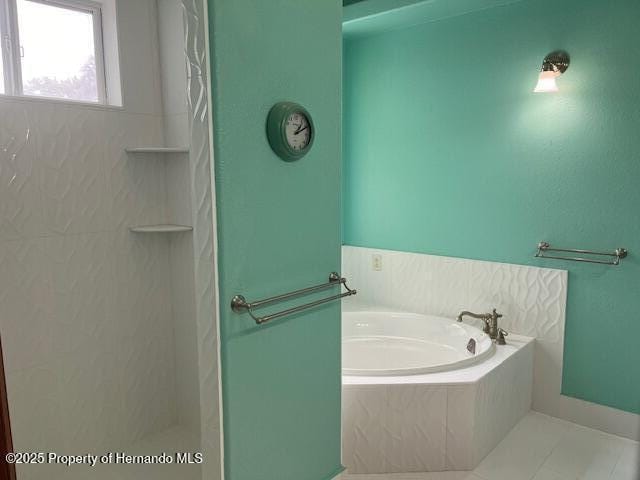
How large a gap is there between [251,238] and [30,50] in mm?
1481

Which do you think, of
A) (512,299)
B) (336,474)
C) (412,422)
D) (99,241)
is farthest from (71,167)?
(512,299)

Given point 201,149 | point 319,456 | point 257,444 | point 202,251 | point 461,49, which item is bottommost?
point 319,456

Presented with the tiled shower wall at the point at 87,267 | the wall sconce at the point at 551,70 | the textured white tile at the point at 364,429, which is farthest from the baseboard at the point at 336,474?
the wall sconce at the point at 551,70

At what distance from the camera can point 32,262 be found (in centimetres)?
218

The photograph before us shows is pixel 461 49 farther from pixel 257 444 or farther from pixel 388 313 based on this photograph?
pixel 257 444

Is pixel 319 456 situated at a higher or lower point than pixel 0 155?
lower

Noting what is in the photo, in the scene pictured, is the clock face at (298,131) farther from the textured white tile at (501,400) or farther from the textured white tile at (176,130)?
the textured white tile at (501,400)

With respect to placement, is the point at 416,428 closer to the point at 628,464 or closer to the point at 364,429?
the point at 364,429

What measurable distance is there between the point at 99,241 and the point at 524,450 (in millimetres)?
2368

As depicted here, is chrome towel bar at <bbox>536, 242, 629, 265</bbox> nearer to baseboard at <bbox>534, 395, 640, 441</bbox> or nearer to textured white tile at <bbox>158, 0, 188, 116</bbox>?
baseboard at <bbox>534, 395, 640, 441</bbox>

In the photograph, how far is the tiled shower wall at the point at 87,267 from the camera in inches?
84.0

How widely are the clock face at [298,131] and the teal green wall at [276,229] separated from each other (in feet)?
0.24

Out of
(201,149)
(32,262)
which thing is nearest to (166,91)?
(32,262)

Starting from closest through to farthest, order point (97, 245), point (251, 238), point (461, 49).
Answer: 1. point (251, 238)
2. point (97, 245)
3. point (461, 49)
